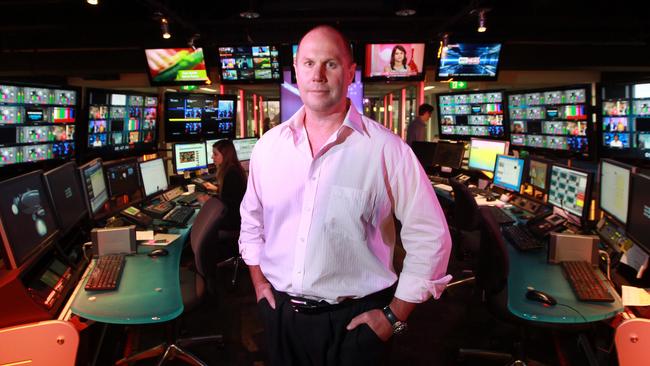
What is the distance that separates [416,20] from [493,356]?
6.14 m

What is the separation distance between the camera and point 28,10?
23.7 ft

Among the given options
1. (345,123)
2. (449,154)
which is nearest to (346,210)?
(345,123)

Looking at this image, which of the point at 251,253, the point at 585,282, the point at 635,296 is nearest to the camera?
the point at 251,253

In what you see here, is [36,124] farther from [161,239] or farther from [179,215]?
[161,239]

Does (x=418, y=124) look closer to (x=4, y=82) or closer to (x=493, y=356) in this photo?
(x=493, y=356)

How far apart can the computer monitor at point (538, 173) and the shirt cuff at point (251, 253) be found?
2567mm

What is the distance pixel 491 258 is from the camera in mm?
2191

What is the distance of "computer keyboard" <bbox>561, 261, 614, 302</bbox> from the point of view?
1.86 m

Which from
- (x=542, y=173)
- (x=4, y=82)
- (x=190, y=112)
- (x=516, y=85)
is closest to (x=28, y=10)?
(x=190, y=112)

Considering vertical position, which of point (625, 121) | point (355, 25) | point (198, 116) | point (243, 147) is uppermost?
point (355, 25)

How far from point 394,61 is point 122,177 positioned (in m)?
3.63

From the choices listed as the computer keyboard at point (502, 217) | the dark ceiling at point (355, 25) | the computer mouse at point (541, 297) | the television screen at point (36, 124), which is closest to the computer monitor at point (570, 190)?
the computer keyboard at point (502, 217)

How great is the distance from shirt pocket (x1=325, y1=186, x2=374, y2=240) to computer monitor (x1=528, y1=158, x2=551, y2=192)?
2.50 meters

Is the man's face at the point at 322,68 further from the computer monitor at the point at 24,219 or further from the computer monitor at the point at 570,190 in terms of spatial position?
the computer monitor at the point at 570,190
